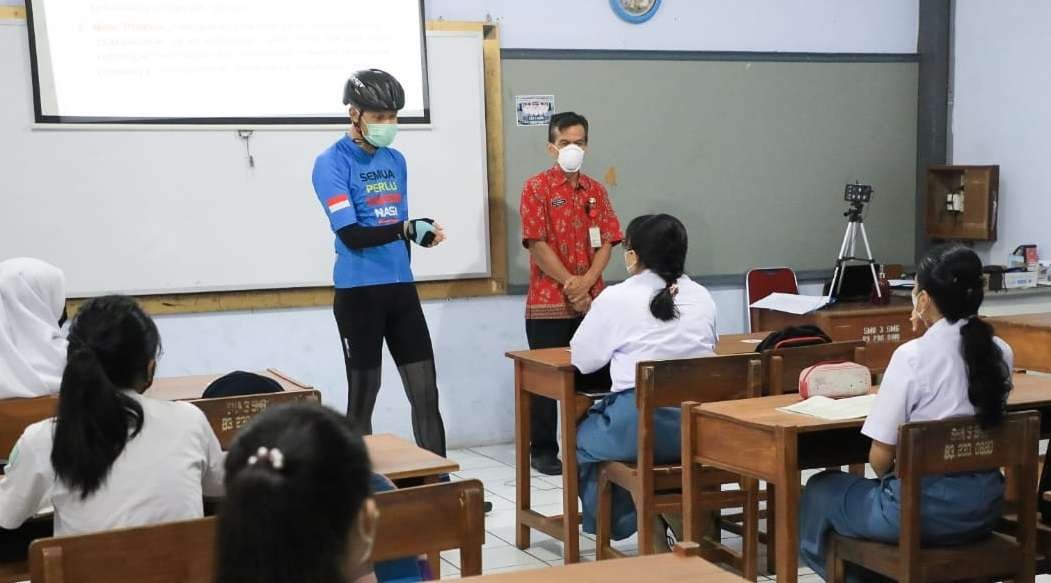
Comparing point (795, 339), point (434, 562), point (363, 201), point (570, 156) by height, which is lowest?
point (434, 562)

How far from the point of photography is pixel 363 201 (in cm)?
431

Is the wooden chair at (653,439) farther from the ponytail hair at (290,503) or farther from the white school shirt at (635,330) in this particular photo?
the ponytail hair at (290,503)

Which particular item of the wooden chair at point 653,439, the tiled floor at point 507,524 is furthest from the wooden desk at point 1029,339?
the wooden chair at point 653,439

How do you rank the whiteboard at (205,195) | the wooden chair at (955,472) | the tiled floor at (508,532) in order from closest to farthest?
the wooden chair at (955,472) → the tiled floor at (508,532) → the whiteboard at (205,195)

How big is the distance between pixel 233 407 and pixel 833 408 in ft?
4.96

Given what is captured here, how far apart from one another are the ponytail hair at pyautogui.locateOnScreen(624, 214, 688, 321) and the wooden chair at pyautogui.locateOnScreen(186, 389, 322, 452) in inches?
45.1

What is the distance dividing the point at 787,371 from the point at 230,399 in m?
1.68

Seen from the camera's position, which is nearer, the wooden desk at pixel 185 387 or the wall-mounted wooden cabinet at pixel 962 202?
the wooden desk at pixel 185 387

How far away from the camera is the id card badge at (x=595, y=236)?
5328 millimetres

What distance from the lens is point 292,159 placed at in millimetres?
5426

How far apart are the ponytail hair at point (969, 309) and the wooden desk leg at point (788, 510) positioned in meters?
0.43

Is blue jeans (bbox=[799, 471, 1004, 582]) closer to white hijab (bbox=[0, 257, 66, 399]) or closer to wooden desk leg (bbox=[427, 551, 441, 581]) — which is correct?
wooden desk leg (bbox=[427, 551, 441, 581])

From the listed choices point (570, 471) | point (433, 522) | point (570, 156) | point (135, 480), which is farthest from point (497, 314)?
point (433, 522)

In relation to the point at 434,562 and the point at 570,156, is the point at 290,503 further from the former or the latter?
the point at 570,156
